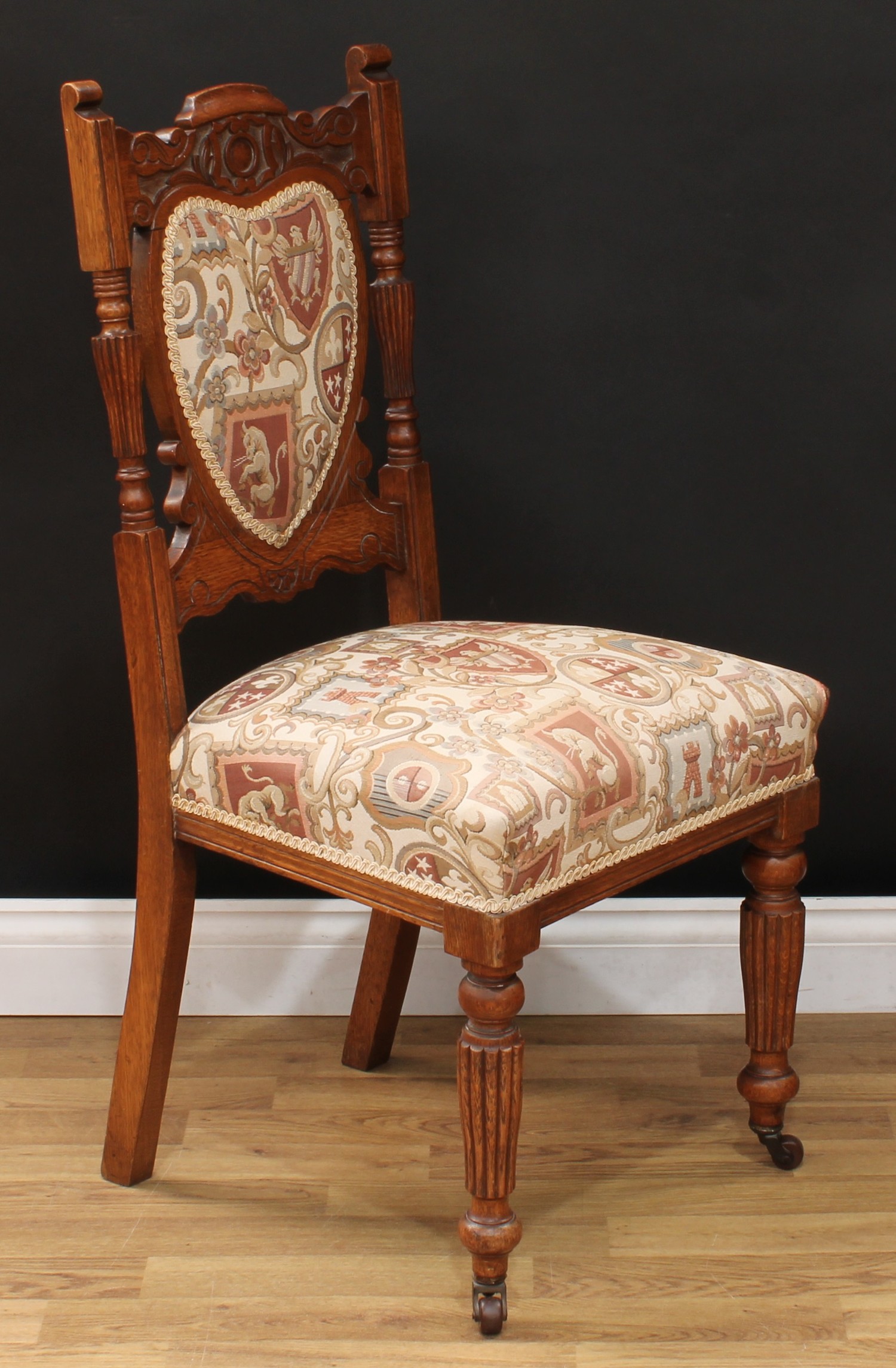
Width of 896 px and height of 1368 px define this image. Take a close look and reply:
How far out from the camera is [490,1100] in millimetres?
1292

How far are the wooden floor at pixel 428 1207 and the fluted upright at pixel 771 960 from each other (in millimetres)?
117

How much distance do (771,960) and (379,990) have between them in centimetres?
49

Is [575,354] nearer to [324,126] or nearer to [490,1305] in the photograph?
[324,126]

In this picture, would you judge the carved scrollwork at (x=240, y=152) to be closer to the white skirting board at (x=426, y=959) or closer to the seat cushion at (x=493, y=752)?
the seat cushion at (x=493, y=752)

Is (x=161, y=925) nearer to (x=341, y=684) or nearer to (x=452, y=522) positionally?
(x=341, y=684)

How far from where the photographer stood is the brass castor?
54.0 inches

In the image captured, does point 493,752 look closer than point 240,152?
Yes

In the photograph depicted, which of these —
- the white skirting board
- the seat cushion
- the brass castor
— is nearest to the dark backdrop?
the white skirting board

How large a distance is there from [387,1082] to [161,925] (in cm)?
45

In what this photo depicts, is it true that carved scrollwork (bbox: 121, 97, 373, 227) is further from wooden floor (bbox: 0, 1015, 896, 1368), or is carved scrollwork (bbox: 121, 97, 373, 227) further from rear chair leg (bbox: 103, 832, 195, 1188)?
wooden floor (bbox: 0, 1015, 896, 1368)

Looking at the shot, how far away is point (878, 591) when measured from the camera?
187cm

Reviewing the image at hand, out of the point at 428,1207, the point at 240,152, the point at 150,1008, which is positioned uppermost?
the point at 240,152

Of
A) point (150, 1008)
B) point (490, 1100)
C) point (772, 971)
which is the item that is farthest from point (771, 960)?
point (150, 1008)

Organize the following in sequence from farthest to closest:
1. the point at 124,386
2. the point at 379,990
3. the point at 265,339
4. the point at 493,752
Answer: the point at 379,990, the point at 265,339, the point at 124,386, the point at 493,752
